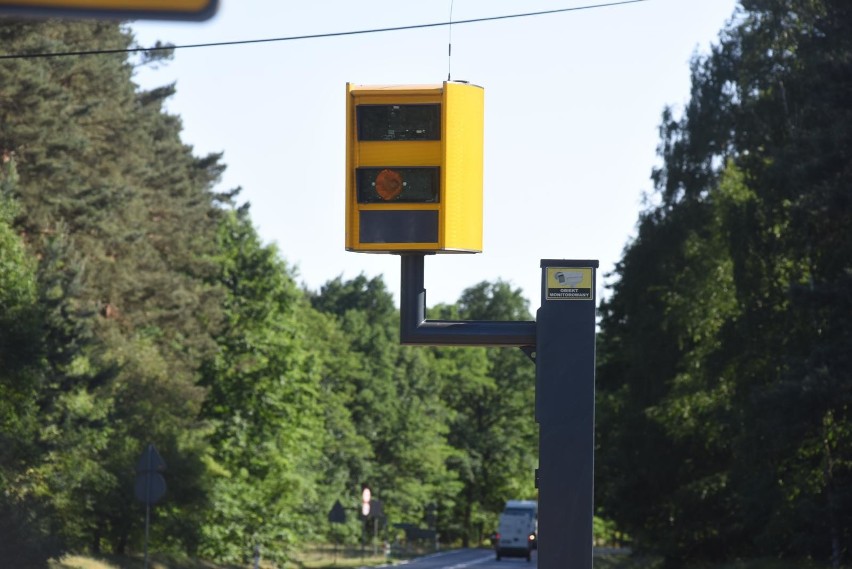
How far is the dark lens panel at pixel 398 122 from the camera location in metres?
7.51

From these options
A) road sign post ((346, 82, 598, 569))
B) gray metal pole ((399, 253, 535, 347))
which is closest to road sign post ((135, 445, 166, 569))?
gray metal pole ((399, 253, 535, 347))

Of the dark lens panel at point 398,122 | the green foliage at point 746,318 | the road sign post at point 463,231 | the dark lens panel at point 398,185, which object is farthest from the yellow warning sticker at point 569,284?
the green foliage at point 746,318

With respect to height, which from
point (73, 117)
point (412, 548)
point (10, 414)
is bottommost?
point (412, 548)

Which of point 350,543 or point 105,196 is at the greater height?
point 105,196

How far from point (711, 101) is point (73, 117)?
1960 centimetres

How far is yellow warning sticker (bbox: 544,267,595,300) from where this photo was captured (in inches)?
318

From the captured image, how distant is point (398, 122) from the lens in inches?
299

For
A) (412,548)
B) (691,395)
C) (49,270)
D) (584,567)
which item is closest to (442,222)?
(584,567)

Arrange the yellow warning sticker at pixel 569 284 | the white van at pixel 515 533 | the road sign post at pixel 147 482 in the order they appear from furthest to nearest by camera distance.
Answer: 1. the white van at pixel 515 533
2. the road sign post at pixel 147 482
3. the yellow warning sticker at pixel 569 284

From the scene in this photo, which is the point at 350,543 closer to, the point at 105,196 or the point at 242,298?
the point at 242,298

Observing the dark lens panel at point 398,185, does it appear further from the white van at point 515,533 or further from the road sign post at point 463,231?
the white van at point 515,533

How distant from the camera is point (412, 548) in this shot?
85250mm

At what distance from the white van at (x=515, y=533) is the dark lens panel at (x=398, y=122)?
6169 cm

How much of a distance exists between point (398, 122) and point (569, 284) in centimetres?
130
